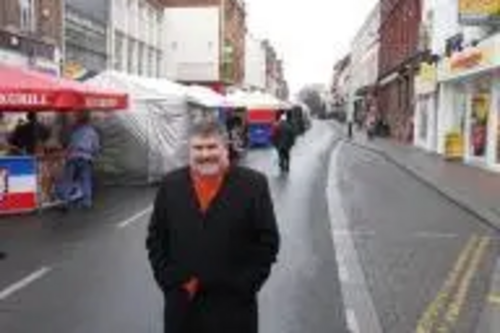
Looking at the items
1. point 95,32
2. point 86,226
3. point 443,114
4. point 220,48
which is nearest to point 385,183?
point 86,226

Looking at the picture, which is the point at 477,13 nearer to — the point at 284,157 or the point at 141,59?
the point at 284,157

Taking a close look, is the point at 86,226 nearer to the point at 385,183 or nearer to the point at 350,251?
the point at 350,251

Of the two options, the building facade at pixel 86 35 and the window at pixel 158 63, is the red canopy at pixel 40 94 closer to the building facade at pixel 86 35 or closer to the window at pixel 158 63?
the building facade at pixel 86 35

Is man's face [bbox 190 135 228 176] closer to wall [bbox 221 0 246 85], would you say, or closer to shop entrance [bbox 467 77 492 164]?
shop entrance [bbox 467 77 492 164]

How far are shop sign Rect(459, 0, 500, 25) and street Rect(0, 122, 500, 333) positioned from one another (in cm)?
1135

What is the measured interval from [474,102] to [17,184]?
21394 millimetres

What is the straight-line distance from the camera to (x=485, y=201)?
19828mm

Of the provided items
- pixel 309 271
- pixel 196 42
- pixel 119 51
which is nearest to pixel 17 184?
pixel 309 271

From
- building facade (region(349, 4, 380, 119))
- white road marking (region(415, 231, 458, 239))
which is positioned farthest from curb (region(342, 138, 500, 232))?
building facade (region(349, 4, 380, 119))

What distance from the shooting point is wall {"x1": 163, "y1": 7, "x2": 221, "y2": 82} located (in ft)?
242

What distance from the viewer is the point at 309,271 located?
36.0 feet

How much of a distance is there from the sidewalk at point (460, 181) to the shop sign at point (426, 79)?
3863 millimetres

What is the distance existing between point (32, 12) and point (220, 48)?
43.8 meters

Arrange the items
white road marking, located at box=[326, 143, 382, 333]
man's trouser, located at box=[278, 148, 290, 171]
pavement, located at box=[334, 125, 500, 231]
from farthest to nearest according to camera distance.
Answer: man's trouser, located at box=[278, 148, 290, 171] < pavement, located at box=[334, 125, 500, 231] < white road marking, located at box=[326, 143, 382, 333]
